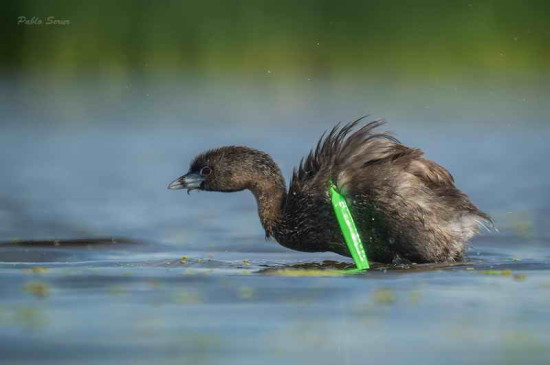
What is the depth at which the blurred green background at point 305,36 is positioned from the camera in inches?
951

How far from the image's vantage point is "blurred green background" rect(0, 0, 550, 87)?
951 inches

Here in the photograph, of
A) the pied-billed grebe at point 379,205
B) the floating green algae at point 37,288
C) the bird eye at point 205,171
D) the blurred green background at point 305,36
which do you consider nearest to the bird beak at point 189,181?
the bird eye at point 205,171

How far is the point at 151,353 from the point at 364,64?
17.4m

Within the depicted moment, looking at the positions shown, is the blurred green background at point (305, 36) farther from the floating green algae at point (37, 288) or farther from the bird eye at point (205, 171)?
the floating green algae at point (37, 288)

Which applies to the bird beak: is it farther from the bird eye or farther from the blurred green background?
the blurred green background

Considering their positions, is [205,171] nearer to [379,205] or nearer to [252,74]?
[379,205]

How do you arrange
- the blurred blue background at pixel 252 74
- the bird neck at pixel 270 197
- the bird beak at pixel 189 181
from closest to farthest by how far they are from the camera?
the bird neck at pixel 270 197 < the bird beak at pixel 189 181 < the blurred blue background at pixel 252 74

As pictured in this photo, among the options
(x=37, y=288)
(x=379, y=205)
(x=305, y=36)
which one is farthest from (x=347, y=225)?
(x=305, y=36)

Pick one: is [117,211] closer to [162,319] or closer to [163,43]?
[162,319]

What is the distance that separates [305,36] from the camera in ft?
83.7

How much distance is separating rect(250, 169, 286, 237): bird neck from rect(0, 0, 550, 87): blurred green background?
34.9ft

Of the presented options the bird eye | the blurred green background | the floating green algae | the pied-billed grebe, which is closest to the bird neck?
the pied-billed grebe

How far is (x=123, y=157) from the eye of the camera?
20.8 meters

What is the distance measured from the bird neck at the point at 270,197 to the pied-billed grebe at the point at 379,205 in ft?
0.05
